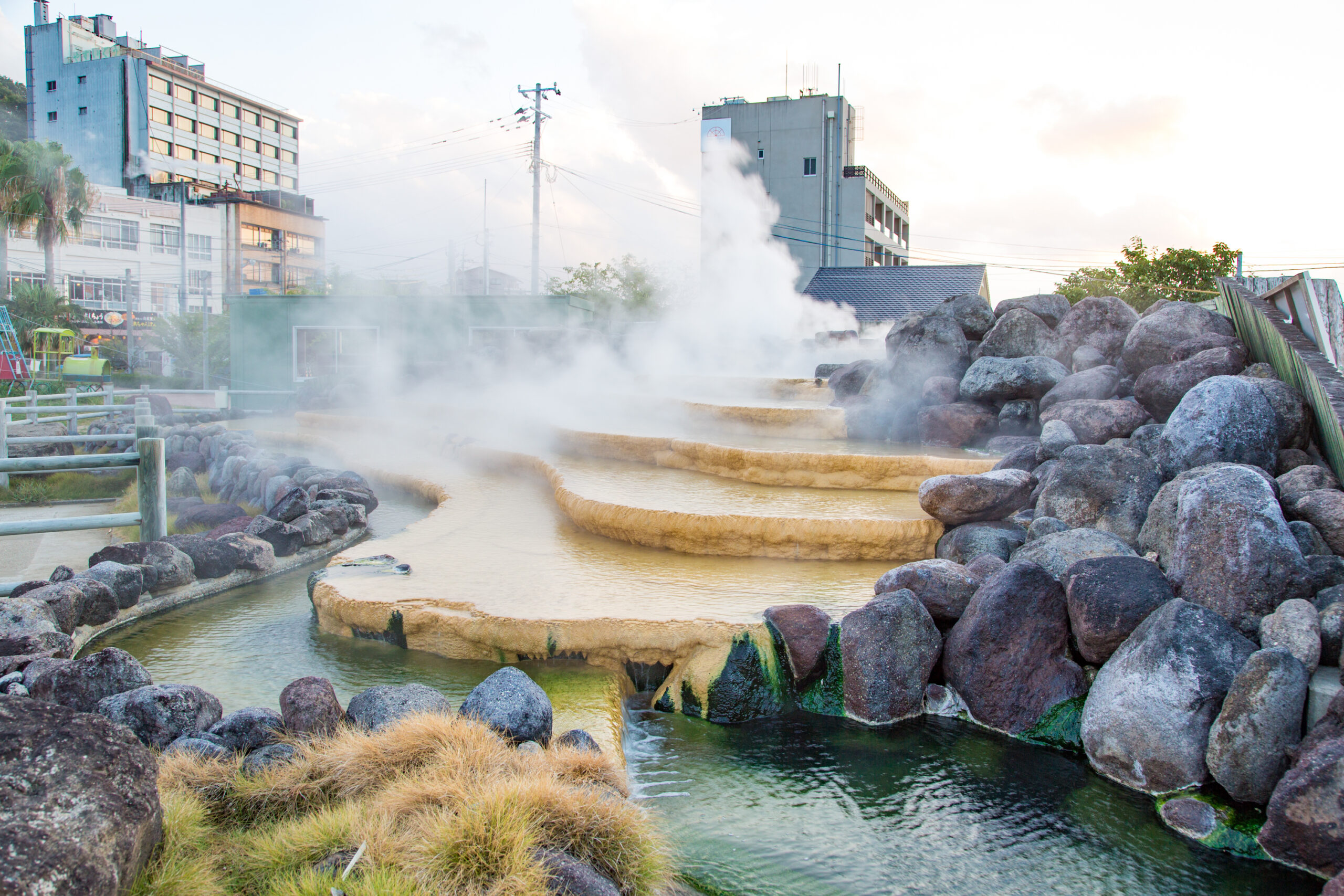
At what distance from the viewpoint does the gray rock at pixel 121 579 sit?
4.74 meters

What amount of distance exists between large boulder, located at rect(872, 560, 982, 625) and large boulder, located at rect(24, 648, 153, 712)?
315 centimetres

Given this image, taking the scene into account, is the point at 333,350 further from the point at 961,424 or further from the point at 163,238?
the point at 163,238

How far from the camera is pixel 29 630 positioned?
3.70m

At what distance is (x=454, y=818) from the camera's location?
2176mm

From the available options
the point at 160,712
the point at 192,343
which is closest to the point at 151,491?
the point at 160,712

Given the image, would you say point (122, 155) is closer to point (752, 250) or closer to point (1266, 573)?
point (752, 250)

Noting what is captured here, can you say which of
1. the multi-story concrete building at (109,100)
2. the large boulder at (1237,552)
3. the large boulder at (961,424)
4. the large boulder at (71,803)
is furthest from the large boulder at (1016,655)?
the multi-story concrete building at (109,100)

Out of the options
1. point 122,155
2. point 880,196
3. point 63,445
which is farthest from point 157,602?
point 122,155

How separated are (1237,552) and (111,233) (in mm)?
49963

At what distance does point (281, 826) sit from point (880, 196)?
3684 cm

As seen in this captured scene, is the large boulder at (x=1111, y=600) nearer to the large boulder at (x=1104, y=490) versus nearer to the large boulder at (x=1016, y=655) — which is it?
the large boulder at (x=1016, y=655)

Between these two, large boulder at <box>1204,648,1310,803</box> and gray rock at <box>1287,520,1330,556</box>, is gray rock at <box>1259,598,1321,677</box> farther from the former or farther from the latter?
gray rock at <box>1287,520,1330,556</box>

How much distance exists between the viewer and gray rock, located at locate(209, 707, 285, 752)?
2.88m

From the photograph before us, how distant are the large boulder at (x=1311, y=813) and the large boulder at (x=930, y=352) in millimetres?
6225
